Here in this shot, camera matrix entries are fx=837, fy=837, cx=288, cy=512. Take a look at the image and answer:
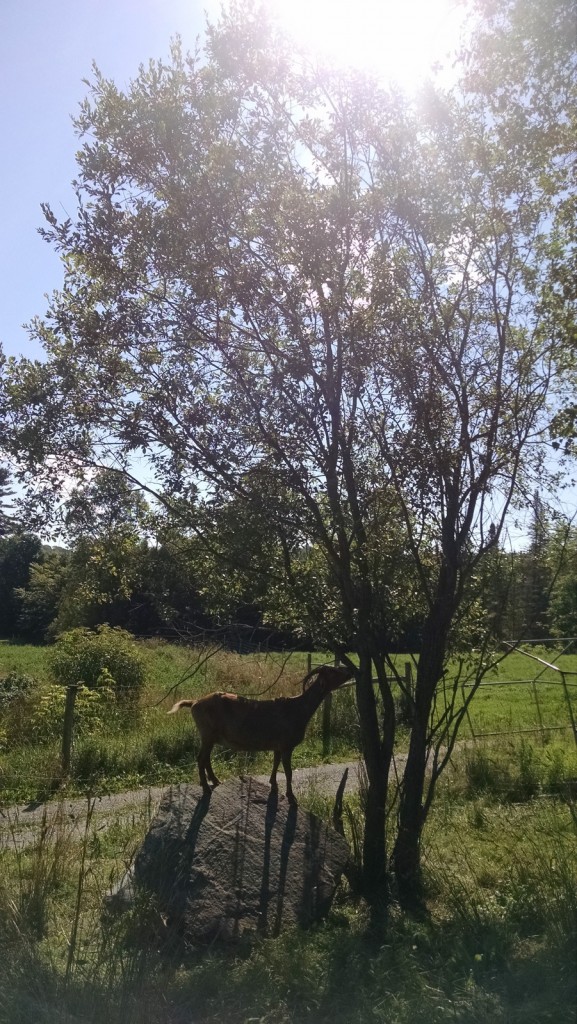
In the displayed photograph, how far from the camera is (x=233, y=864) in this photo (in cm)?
604

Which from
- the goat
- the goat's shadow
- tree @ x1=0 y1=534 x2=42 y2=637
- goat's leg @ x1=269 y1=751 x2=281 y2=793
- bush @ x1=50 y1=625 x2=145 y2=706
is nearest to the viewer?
the goat's shadow

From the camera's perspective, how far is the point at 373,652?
277 inches

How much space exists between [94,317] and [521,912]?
555cm

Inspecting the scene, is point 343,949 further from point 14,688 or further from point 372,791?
point 14,688

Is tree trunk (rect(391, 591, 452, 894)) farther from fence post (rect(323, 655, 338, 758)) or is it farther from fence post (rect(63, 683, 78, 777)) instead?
fence post (rect(323, 655, 338, 758))

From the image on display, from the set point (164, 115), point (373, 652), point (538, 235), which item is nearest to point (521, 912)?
point (373, 652)

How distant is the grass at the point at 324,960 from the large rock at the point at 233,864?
18 cm

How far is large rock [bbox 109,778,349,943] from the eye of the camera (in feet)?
18.4

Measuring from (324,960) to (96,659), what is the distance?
13900 mm

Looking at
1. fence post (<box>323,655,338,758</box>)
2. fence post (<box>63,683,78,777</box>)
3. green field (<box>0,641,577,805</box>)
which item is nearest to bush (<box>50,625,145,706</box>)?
green field (<box>0,641,577,805</box>)

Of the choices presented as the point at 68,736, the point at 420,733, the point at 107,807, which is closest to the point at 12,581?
the point at 68,736

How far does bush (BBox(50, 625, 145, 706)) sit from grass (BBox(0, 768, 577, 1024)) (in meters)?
11.2

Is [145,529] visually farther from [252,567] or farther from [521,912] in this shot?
[521,912]

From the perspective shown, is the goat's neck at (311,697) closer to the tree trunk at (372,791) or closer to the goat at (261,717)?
the goat at (261,717)
